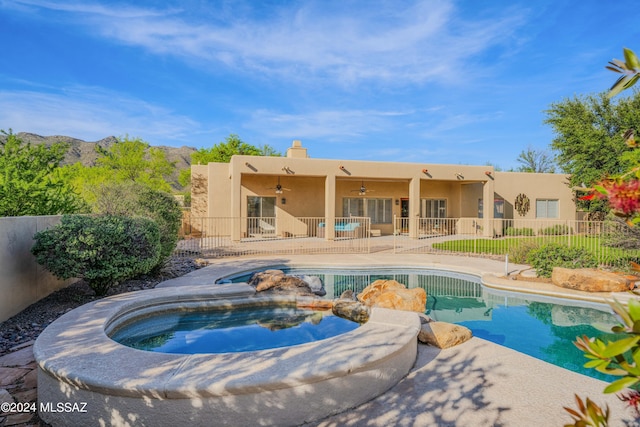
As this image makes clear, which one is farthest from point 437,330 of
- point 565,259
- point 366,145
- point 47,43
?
point 366,145

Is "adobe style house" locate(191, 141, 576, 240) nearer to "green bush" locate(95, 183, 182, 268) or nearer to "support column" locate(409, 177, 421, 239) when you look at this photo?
"support column" locate(409, 177, 421, 239)

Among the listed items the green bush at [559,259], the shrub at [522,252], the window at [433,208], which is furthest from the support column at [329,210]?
the green bush at [559,259]

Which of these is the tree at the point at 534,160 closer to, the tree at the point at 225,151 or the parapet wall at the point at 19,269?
the tree at the point at 225,151

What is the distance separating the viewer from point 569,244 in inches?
456

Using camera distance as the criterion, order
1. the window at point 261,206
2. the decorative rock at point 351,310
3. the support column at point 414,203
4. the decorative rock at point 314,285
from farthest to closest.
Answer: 1. the window at point 261,206
2. the support column at point 414,203
3. the decorative rock at point 314,285
4. the decorative rock at point 351,310

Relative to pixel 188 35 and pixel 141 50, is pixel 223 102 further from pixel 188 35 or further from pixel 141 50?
pixel 188 35

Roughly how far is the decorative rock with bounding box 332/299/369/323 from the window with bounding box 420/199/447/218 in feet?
56.5

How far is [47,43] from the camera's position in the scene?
1579 centimetres

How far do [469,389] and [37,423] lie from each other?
4237mm

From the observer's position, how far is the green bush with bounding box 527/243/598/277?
9469 millimetres

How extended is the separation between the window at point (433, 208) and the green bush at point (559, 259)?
12934mm

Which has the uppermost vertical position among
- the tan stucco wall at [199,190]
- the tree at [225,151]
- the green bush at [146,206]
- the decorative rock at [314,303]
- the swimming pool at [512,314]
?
the tree at [225,151]

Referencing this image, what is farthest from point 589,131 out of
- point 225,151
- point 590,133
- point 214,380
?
point 225,151

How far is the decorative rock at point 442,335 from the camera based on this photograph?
5.10 m
